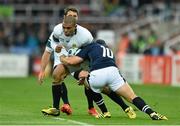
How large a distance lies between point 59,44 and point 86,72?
34.7 inches

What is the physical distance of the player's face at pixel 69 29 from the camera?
Result: 48.6ft

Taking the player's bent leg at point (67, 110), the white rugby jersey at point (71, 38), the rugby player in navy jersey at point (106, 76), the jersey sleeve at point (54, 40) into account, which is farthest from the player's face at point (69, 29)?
the player's bent leg at point (67, 110)

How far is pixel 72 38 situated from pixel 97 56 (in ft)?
3.22

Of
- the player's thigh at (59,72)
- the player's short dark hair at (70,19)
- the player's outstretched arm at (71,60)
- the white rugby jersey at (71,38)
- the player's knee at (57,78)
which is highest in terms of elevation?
the player's short dark hair at (70,19)

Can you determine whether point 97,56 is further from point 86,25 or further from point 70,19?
point 86,25

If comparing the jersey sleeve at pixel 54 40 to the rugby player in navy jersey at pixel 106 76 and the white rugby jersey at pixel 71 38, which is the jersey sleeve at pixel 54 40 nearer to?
the white rugby jersey at pixel 71 38

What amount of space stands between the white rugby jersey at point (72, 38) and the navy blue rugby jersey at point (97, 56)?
311 mm

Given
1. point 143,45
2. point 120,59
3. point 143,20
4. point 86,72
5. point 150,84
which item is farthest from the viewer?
point 143,20

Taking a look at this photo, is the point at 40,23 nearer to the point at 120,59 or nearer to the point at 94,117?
the point at 120,59

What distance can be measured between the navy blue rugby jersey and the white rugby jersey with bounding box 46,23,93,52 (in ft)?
1.02

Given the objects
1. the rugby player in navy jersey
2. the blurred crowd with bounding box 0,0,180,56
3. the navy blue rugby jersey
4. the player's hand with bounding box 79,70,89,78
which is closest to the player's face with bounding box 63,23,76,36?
the navy blue rugby jersey

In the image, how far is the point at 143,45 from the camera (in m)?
39.7

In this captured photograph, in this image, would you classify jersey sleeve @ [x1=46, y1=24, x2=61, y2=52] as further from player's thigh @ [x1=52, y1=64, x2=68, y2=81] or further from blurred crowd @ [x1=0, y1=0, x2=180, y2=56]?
blurred crowd @ [x1=0, y1=0, x2=180, y2=56]

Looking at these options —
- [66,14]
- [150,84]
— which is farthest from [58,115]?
[150,84]
